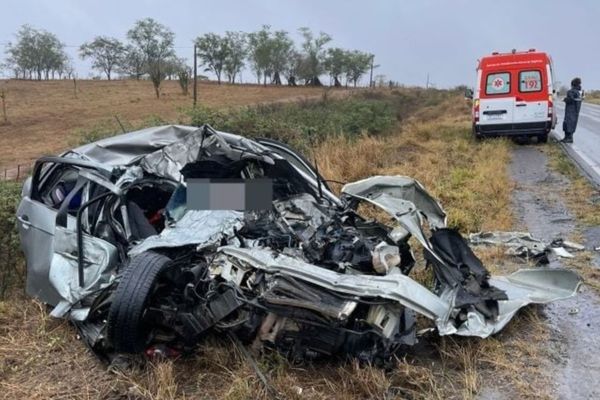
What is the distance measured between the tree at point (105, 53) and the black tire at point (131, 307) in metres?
63.5

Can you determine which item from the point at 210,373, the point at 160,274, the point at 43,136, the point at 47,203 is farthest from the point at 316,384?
the point at 43,136

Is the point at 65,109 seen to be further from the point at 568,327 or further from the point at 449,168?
the point at 568,327

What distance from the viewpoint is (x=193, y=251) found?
3379 millimetres

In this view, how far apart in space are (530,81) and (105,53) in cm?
6133

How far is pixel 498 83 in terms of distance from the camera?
40.5 ft

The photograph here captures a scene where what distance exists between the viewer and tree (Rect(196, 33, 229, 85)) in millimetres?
57656

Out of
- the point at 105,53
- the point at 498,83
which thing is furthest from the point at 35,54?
the point at 498,83

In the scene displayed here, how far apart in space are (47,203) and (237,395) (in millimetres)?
2482

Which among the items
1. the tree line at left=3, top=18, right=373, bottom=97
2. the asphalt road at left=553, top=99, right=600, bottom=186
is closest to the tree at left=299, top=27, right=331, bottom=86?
the tree line at left=3, top=18, right=373, bottom=97

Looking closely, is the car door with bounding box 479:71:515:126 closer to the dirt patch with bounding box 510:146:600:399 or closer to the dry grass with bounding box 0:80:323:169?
the dirt patch with bounding box 510:146:600:399

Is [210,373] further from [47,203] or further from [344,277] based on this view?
[47,203]

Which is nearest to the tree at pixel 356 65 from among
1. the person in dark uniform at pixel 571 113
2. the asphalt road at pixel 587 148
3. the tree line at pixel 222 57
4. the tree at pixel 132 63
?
the tree line at pixel 222 57

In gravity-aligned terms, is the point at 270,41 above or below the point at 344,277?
above

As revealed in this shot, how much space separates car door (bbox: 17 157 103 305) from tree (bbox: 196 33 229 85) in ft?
180
